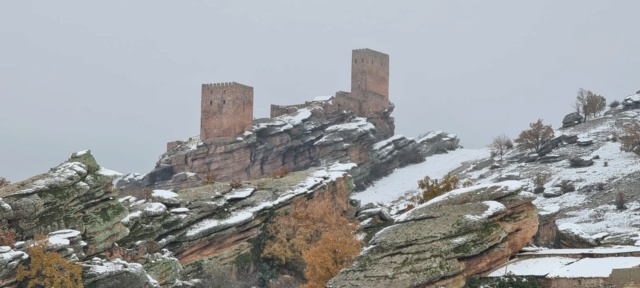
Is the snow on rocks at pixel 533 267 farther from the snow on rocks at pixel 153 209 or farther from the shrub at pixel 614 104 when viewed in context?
the shrub at pixel 614 104

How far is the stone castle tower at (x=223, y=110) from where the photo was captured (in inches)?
Answer: 2827

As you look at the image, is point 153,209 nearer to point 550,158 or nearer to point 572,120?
point 550,158

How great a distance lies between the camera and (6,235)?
29359mm

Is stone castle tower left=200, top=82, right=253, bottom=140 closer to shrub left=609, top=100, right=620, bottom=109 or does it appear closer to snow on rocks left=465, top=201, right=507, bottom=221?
shrub left=609, top=100, right=620, bottom=109

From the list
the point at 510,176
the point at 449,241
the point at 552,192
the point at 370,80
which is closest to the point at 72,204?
the point at 449,241

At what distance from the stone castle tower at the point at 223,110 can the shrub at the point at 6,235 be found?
4183 cm

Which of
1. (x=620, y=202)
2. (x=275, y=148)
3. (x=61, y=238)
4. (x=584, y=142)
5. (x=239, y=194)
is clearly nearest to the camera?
(x=61, y=238)

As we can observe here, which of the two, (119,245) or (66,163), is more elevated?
(66,163)

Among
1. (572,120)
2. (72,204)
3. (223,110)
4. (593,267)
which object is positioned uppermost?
(223,110)

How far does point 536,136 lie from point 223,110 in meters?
29.2

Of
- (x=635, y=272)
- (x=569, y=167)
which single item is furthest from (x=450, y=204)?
(x=569, y=167)

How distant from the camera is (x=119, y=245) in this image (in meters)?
36.2

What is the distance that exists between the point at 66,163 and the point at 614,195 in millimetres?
36389

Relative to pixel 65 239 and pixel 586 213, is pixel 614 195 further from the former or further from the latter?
pixel 65 239
